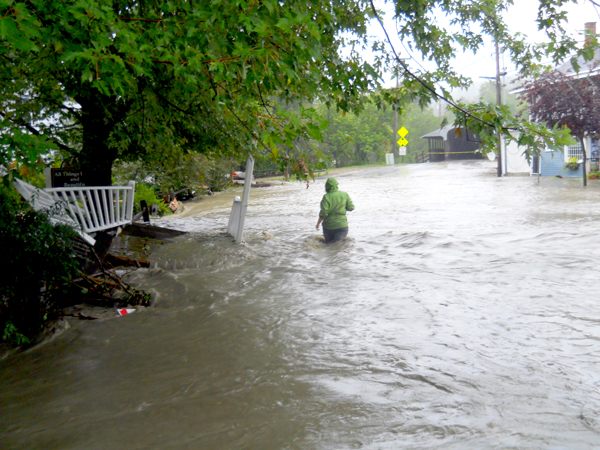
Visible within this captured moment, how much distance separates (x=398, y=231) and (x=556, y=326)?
8.40 metres

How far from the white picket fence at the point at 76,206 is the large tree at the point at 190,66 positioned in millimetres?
489

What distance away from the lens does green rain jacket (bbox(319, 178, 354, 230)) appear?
11.9 meters

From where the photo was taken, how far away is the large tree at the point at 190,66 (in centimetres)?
386

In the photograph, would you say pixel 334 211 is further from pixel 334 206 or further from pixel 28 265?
pixel 28 265

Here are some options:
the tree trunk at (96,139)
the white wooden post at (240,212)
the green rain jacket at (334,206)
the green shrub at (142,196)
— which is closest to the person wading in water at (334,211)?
the green rain jacket at (334,206)

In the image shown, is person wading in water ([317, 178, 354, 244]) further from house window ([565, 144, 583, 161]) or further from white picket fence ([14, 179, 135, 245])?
house window ([565, 144, 583, 161])

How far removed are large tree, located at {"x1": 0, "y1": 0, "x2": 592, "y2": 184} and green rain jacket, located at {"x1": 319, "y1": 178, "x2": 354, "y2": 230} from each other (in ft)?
9.75

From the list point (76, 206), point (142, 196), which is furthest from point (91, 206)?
point (142, 196)

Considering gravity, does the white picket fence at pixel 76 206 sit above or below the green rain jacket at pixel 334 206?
above

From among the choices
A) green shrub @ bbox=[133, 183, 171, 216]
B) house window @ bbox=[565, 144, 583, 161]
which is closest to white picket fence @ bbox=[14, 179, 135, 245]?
green shrub @ bbox=[133, 183, 171, 216]

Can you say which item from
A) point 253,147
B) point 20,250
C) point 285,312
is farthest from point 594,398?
point 253,147

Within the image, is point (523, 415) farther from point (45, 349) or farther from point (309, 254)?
point (309, 254)

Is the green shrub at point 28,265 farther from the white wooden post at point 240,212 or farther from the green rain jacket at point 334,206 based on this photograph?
the green rain jacket at point 334,206

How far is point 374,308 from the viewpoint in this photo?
7168mm
